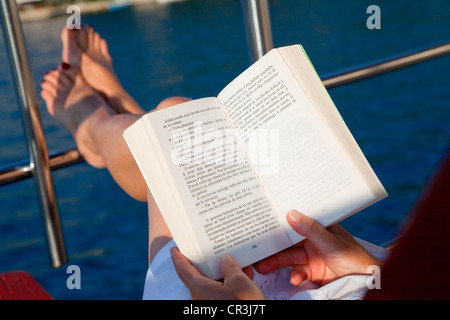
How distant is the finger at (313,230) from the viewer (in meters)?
0.56

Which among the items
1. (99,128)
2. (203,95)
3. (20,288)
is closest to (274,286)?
(20,288)

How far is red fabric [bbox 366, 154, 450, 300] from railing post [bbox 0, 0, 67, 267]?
0.71 meters

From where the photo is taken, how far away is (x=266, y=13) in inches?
38.6

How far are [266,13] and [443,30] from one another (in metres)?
10.9

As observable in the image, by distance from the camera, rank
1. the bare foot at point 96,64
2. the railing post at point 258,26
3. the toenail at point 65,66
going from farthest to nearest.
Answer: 1. the toenail at point 65,66
2. the bare foot at point 96,64
3. the railing post at point 258,26

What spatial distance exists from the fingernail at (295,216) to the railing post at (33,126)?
46 centimetres

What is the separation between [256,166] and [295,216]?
69mm

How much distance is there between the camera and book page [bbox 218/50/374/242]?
1.84 feet

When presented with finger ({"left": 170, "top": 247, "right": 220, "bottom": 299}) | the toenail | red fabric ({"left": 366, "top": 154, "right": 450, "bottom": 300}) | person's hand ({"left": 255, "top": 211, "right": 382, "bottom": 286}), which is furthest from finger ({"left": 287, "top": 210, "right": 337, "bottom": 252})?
the toenail

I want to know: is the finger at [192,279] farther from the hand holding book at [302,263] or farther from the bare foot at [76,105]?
the bare foot at [76,105]

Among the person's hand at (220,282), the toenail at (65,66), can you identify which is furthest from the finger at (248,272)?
the toenail at (65,66)

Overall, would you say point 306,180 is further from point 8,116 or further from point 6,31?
point 8,116

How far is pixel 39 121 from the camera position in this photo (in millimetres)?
892

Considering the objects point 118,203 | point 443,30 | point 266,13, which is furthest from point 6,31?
point 443,30
